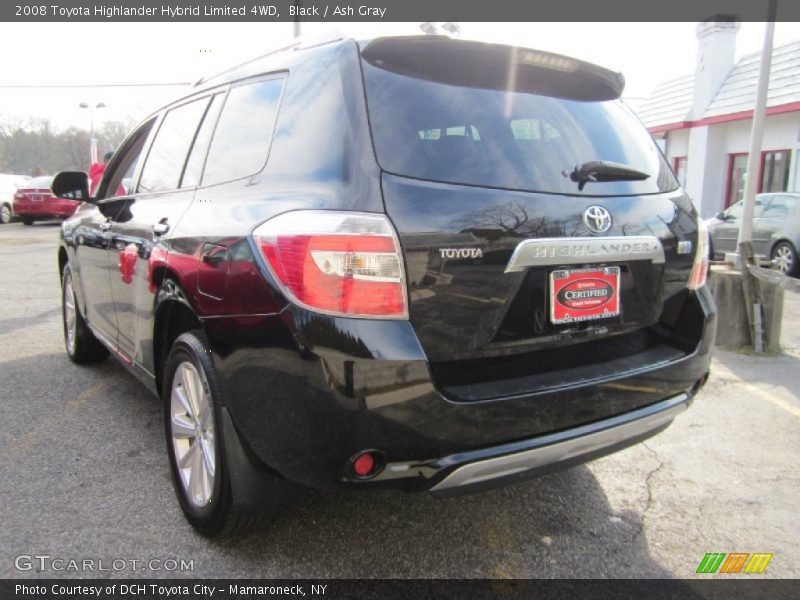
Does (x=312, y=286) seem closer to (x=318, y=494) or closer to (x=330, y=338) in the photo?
(x=330, y=338)

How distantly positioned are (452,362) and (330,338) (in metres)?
0.39

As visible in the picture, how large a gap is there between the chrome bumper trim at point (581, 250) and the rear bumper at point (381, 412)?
1.29 feet

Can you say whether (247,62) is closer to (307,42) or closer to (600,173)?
(307,42)

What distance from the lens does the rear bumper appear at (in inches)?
68.3

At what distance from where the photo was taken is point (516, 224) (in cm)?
195

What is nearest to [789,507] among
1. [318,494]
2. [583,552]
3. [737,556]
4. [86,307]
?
[737,556]

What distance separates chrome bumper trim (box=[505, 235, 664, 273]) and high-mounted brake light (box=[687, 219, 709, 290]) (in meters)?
0.30

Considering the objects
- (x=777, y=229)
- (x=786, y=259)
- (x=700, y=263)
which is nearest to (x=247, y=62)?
(x=700, y=263)

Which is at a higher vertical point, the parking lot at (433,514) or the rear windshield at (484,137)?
the rear windshield at (484,137)

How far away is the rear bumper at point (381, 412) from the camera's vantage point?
1734 millimetres

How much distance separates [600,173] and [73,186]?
3.38 meters

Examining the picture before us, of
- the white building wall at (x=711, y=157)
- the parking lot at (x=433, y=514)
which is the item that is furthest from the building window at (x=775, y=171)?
the parking lot at (x=433, y=514)

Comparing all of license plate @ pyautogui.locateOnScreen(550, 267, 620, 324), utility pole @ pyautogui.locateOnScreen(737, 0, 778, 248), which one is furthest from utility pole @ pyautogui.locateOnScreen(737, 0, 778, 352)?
license plate @ pyautogui.locateOnScreen(550, 267, 620, 324)
